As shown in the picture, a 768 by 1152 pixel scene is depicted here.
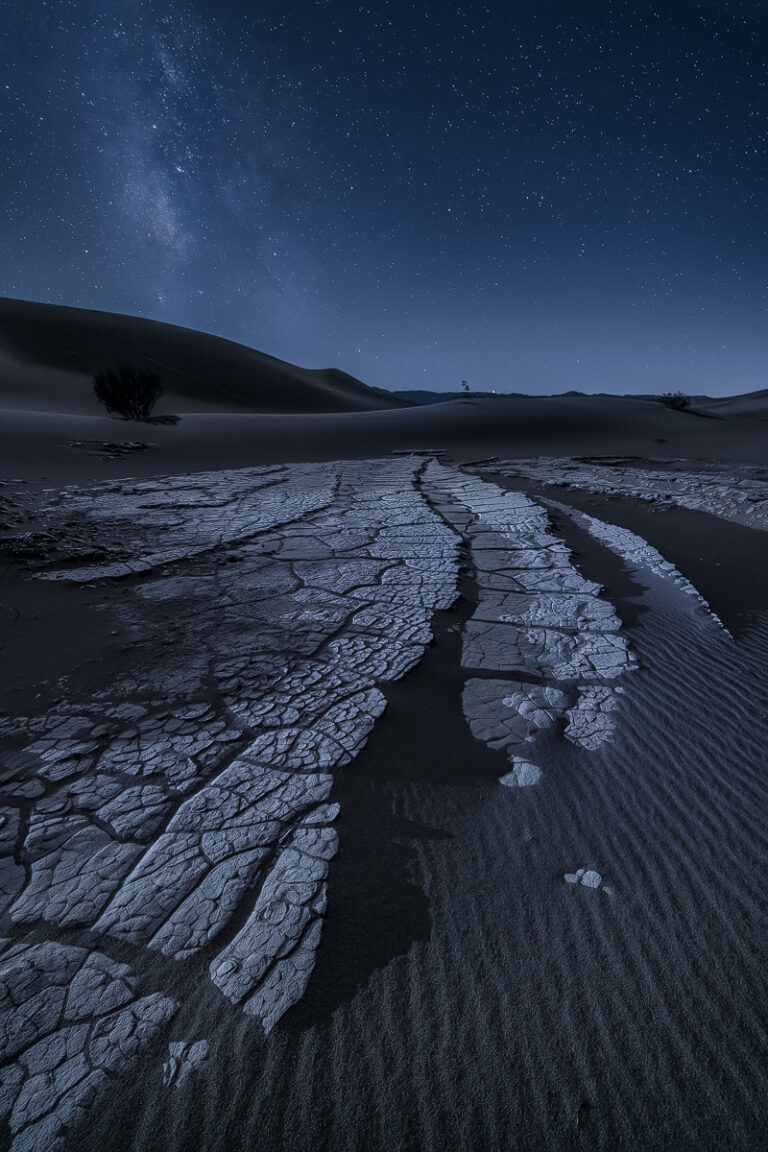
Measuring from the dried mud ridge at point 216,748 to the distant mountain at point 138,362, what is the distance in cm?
2883

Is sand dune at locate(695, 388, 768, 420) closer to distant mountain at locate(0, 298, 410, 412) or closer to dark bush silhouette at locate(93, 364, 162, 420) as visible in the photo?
dark bush silhouette at locate(93, 364, 162, 420)

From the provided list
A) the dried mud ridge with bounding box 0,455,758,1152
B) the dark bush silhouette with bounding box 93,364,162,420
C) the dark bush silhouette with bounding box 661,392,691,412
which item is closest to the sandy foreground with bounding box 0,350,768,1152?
the dried mud ridge with bounding box 0,455,758,1152

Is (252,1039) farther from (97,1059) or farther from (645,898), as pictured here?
(645,898)

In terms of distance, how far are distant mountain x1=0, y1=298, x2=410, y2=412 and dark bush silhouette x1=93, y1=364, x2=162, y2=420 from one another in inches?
517

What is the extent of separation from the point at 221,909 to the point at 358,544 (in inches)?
122

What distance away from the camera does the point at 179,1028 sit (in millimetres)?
937

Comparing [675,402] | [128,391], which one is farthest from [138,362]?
[675,402]

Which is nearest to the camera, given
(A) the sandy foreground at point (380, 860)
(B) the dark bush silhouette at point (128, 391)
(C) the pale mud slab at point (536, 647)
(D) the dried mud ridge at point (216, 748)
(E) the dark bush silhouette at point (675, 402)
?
(A) the sandy foreground at point (380, 860)

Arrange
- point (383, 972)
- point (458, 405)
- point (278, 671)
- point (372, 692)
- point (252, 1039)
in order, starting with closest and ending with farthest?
point (252, 1039) → point (383, 972) → point (372, 692) → point (278, 671) → point (458, 405)

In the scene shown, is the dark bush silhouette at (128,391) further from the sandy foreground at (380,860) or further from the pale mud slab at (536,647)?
the pale mud slab at (536,647)

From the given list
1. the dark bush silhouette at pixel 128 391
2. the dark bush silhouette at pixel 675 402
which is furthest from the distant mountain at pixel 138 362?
the dark bush silhouette at pixel 675 402

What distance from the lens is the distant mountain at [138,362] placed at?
1230 inches

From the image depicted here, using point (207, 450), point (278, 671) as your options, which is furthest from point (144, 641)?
point (207, 450)

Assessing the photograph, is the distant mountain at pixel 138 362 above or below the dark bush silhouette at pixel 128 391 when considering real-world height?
above
